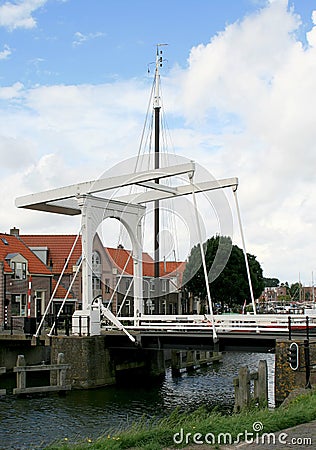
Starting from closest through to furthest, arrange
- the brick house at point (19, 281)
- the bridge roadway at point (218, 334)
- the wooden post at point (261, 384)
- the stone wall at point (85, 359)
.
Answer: the wooden post at point (261, 384), the bridge roadway at point (218, 334), the stone wall at point (85, 359), the brick house at point (19, 281)

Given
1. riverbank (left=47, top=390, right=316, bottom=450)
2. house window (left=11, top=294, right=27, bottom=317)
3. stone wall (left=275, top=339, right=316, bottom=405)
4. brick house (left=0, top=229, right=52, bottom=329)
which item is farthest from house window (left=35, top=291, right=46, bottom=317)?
riverbank (left=47, top=390, right=316, bottom=450)

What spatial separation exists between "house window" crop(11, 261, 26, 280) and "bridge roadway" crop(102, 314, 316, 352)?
526 inches

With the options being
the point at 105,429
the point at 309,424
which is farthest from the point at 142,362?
the point at 309,424

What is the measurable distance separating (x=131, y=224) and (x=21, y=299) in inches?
502

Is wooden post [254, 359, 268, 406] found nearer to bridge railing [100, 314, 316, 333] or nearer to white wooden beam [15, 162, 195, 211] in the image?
bridge railing [100, 314, 316, 333]

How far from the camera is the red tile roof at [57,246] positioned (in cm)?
4122

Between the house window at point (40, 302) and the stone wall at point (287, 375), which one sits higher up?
the house window at point (40, 302)

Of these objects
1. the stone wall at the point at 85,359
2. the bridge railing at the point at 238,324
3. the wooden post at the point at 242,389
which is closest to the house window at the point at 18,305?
the stone wall at the point at 85,359

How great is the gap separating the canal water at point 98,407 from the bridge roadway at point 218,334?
157cm

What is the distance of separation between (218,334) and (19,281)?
17.7 m

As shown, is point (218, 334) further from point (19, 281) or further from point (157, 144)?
point (19, 281)

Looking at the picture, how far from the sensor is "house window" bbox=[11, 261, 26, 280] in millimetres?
34844

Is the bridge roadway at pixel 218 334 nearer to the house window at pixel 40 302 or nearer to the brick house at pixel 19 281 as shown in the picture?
the brick house at pixel 19 281

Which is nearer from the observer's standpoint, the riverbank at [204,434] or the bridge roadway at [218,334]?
the riverbank at [204,434]
